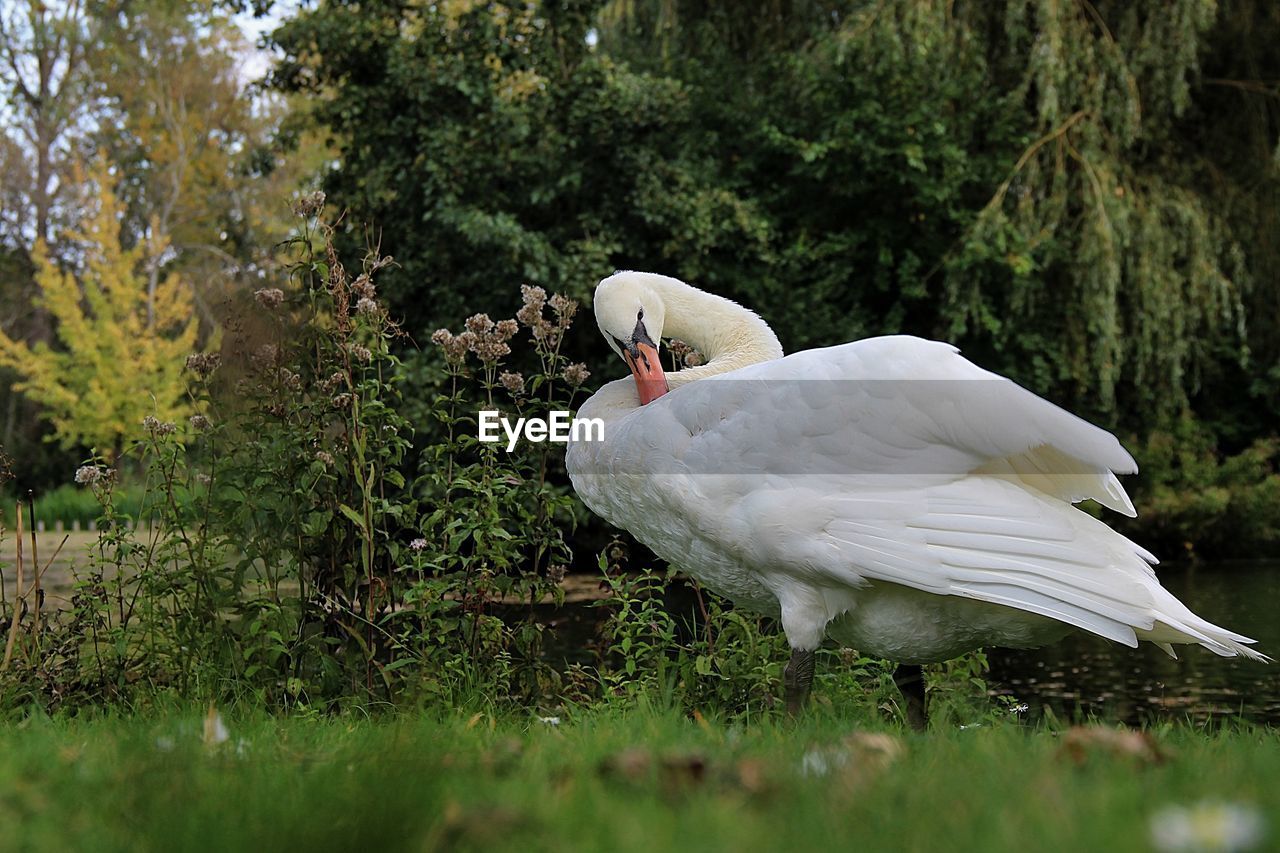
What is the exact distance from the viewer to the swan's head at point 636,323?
14.8 ft

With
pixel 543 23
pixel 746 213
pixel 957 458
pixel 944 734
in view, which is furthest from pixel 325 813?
pixel 543 23

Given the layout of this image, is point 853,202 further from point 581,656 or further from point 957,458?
point 957,458

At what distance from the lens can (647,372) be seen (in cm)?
451

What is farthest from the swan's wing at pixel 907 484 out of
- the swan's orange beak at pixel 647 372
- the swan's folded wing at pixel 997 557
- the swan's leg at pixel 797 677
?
the swan's orange beak at pixel 647 372

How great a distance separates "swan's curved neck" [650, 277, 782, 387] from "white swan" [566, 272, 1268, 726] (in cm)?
83

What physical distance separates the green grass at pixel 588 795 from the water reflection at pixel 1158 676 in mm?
3898

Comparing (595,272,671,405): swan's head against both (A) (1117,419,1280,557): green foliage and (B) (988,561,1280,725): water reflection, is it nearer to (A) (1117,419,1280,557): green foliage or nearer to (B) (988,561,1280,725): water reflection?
(B) (988,561,1280,725): water reflection

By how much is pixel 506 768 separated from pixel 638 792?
38cm

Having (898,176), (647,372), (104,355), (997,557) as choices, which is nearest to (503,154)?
(898,176)

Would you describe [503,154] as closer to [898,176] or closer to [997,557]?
[898,176]

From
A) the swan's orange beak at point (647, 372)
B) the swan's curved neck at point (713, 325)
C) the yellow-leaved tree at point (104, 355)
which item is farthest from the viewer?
the yellow-leaved tree at point (104, 355)

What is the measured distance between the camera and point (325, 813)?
1.73 metres

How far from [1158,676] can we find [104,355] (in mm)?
23837

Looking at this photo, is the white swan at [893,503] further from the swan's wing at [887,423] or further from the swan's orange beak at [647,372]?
the swan's orange beak at [647,372]
